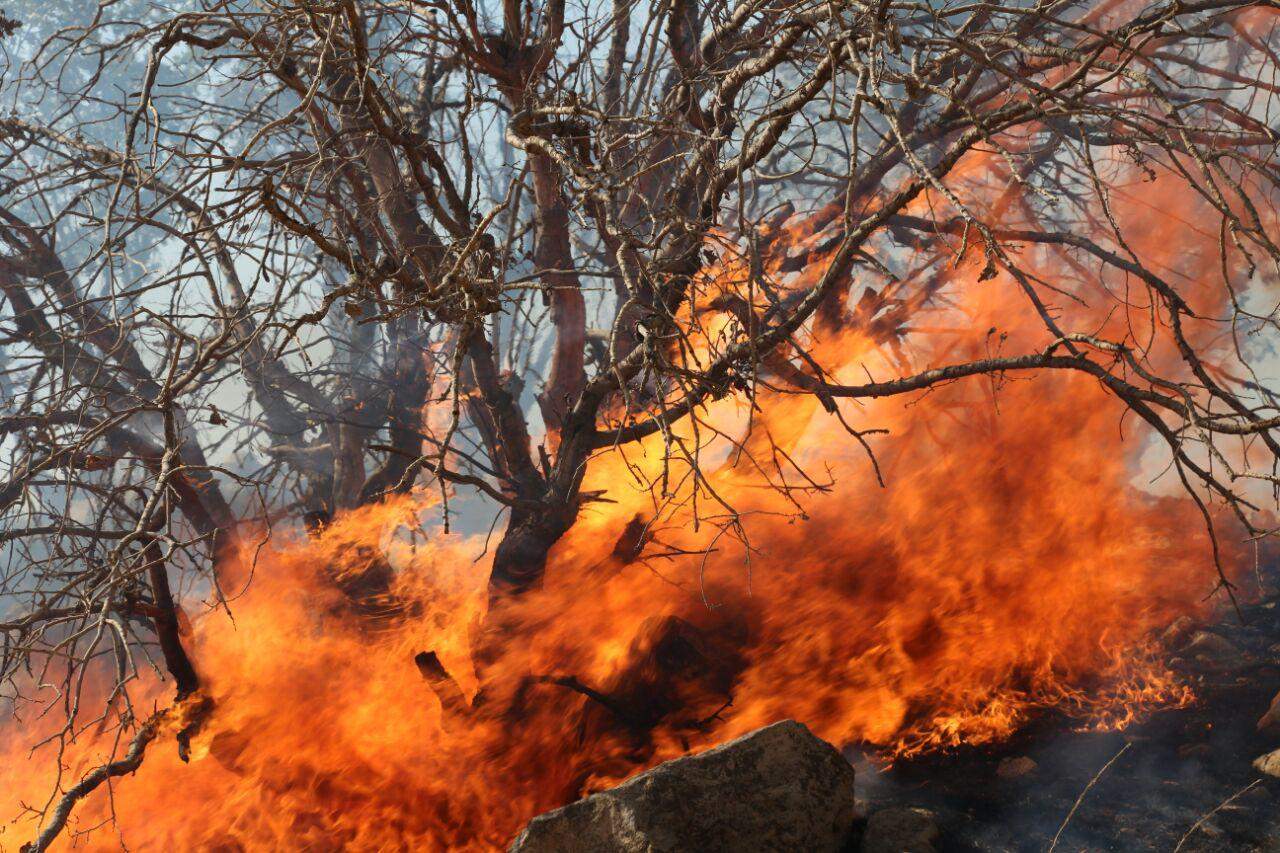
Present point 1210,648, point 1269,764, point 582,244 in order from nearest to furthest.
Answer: point 1269,764 → point 1210,648 → point 582,244

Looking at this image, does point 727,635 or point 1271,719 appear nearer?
point 1271,719

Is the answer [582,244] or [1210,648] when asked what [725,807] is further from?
[582,244]

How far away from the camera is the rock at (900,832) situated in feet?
14.4

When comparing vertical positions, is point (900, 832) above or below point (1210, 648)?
above

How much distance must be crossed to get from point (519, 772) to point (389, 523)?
10.4 feet

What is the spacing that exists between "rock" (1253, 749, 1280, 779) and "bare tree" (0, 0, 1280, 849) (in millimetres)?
1744

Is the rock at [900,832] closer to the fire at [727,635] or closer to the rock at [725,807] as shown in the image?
the rock at [725,807]

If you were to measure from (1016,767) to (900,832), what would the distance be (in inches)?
37.3

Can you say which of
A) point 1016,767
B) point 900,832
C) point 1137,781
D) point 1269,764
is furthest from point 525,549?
point 1269,764

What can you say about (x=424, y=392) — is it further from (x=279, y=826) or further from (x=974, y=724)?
(x=974, y=724)

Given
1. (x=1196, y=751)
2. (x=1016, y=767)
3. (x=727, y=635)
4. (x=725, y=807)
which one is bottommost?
(x=1196, y=751)

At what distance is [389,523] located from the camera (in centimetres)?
809

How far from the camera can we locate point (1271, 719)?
491 cm

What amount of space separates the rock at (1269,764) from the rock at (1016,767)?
1052mm
